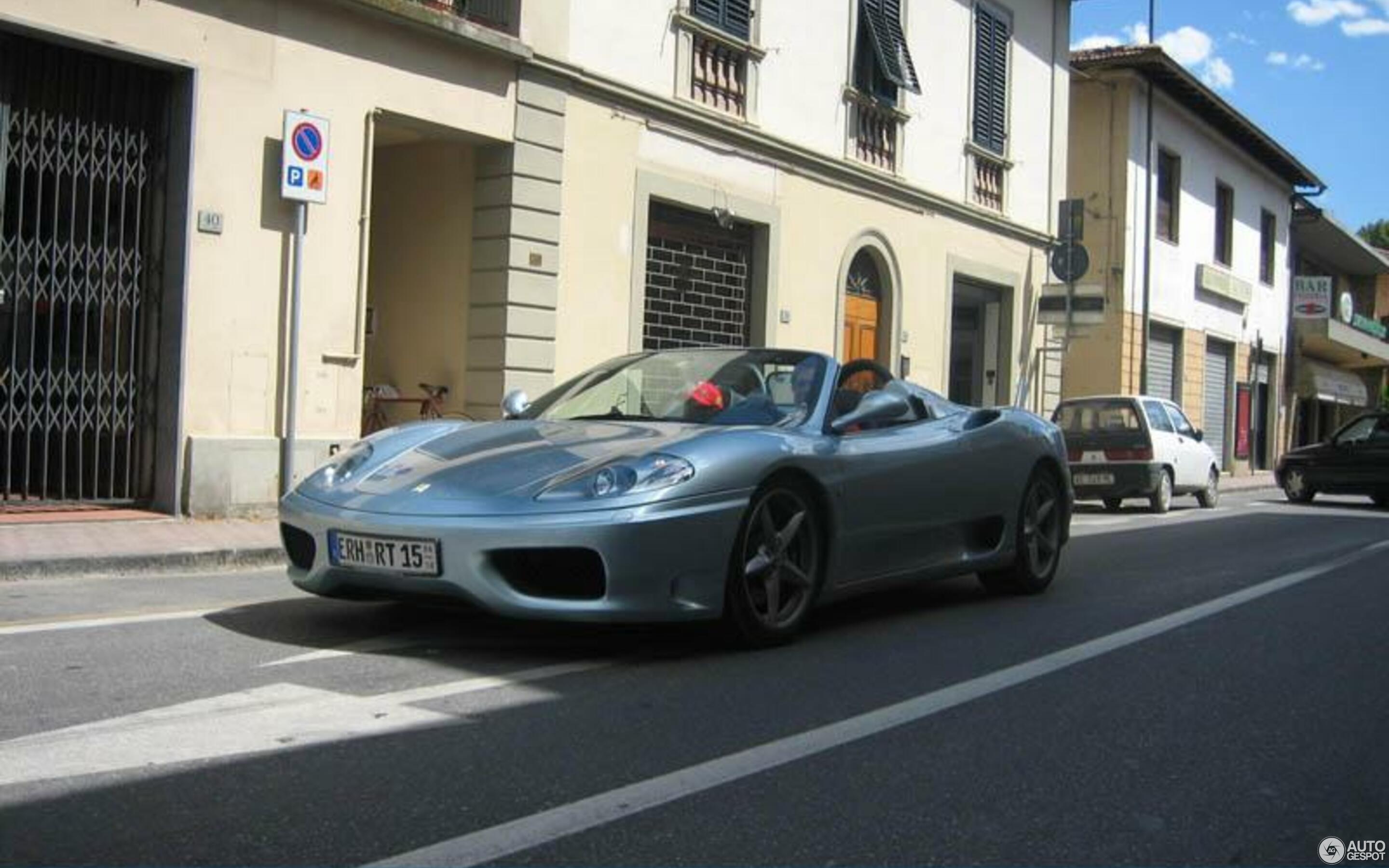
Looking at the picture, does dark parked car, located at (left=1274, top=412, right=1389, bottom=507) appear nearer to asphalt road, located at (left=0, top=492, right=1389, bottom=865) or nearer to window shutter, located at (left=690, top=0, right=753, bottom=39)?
window shutter, located at (left=690, top=0, right=753, bottom=39)

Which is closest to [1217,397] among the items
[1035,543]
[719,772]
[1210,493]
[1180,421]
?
[1210,493]

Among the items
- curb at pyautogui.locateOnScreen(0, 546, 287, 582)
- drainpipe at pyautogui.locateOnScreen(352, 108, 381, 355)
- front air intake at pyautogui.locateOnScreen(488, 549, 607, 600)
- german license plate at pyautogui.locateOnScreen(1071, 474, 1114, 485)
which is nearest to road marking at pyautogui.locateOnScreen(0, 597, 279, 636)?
curb at pyautogui.locateOnScreen(0, 546, 287, 582)

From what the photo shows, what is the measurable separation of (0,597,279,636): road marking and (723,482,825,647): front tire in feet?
8.22

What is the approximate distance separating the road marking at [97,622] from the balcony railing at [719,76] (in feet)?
30.3

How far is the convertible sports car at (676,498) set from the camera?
4699 millimetres

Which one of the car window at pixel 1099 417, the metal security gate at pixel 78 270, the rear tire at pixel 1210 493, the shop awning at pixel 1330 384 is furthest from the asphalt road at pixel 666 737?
the shop awning at pixel 1330 384

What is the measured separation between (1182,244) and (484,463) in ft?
85.5

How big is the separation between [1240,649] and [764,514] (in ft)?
7.95

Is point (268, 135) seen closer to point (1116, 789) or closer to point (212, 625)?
point (212, 625)

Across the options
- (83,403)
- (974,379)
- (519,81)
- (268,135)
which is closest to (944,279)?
(974,379)

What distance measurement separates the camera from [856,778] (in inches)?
145

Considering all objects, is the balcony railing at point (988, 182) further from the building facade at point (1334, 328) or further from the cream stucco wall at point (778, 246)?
the building facade at point (1334, 328)

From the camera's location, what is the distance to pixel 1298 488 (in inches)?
788

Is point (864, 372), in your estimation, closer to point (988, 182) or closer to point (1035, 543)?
point (1035, 543)
